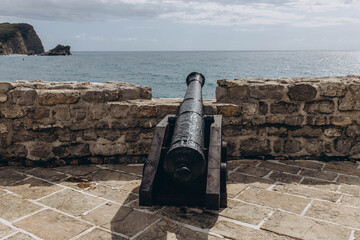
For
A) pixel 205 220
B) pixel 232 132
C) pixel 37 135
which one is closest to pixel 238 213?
pixel 205 220

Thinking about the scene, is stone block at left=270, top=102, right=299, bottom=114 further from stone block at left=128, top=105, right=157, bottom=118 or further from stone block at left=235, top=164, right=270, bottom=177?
stone block at left=128, top=105, right=157, bottom=118

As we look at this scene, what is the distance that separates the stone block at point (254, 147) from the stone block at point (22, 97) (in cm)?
255

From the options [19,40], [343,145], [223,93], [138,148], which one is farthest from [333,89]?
[19,40]

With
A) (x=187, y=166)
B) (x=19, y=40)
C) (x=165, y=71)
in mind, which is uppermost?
(x=19, y=40)

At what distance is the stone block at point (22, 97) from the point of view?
401 cm

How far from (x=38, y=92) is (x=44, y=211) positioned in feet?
5.60

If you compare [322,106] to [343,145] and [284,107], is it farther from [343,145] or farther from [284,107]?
[343,145]

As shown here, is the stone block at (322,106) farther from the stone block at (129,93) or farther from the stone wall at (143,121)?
the stone block at (129,93)

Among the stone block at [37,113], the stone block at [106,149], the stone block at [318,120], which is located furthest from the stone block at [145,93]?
the stone block at [318,120]

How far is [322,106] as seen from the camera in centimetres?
418

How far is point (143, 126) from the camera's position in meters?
4.15

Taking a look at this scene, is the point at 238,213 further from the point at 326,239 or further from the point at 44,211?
the point at 44,211

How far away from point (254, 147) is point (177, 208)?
1716 millimetres

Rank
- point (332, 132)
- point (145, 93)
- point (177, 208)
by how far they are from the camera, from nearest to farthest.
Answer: point (177, 208)
point (332, 132)
point (145, 93)
